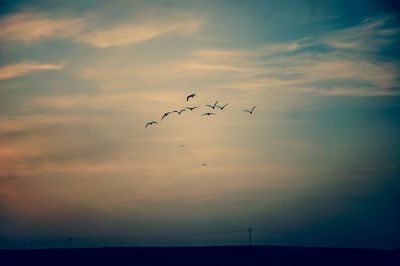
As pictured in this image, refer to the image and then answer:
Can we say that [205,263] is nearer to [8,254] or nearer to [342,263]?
[342,263]

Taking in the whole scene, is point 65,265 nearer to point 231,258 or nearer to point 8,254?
point 8,254

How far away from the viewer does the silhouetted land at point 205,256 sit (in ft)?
273

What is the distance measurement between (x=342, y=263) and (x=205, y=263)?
21.6 m

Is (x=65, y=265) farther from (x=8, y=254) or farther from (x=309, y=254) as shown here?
(x=309, y=254)

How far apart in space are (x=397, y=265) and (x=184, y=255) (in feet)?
113

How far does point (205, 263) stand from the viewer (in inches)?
3223

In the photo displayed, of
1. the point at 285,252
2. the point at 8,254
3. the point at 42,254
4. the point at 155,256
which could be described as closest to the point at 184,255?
the point at 155,256

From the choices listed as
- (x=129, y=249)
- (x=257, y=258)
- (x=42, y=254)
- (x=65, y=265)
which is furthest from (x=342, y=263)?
(x=42, y=254)

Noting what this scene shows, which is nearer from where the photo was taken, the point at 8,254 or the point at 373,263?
the point at 373,263

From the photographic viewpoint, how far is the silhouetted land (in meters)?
83.2

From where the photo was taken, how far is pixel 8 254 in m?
89.4

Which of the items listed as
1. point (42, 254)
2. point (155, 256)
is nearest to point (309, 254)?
point (155, 256)

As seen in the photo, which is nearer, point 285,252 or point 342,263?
point 342,263

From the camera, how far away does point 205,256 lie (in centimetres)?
8669
